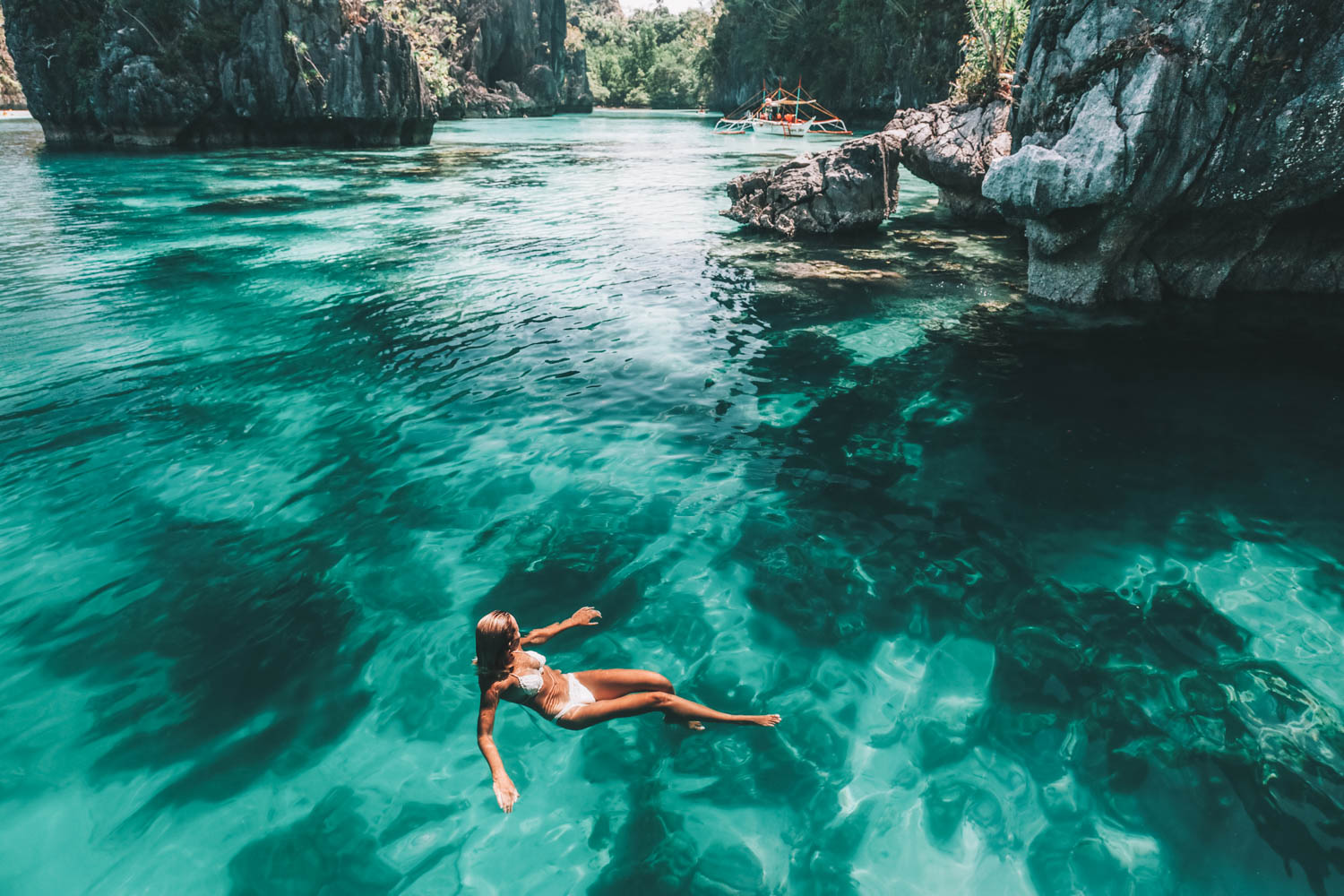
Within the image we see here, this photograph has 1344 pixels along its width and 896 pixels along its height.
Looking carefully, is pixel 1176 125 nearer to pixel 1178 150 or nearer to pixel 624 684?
pixel 1178 150

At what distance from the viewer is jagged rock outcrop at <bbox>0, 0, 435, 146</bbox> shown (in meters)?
36.5

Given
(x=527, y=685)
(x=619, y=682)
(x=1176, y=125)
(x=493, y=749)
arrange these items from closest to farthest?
(x=493, y=749) → (x=527, y=685) → (x=619, y=682) → (x=1176, y=125)

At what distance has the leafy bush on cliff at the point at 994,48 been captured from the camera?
15.9m

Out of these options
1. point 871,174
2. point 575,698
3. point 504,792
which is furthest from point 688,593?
point 871,174

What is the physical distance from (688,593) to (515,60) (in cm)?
9854

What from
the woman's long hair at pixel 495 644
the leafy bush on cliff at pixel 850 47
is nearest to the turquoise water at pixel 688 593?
the woman's long hair at pixel 495 644

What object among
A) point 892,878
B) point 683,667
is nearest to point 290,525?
point 683,667

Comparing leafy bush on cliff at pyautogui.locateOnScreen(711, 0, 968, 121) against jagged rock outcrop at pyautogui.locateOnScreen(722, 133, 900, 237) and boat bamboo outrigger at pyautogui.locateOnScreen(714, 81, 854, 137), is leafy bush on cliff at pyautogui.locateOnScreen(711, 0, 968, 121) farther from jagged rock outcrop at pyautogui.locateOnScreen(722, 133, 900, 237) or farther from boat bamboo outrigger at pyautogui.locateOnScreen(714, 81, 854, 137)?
jagged rock outcrop at pyautogui.locateOnScreen(722, 133, 900, 237)

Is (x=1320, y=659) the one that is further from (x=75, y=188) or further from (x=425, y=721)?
(x=75, y=188)

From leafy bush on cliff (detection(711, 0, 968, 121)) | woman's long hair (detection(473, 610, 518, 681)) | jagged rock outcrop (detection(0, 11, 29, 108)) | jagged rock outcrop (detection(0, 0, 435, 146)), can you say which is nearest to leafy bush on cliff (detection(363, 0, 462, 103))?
jagged rock outcrop (detection(0, 0, 435, 146))

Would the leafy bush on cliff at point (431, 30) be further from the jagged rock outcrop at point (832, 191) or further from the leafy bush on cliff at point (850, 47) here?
the jagged rock outcrop at point (832, 191)

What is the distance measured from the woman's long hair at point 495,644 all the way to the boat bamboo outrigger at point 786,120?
41.3 meters

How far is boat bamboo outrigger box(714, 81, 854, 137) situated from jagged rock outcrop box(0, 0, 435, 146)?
80.9 ft

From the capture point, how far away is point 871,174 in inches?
671
